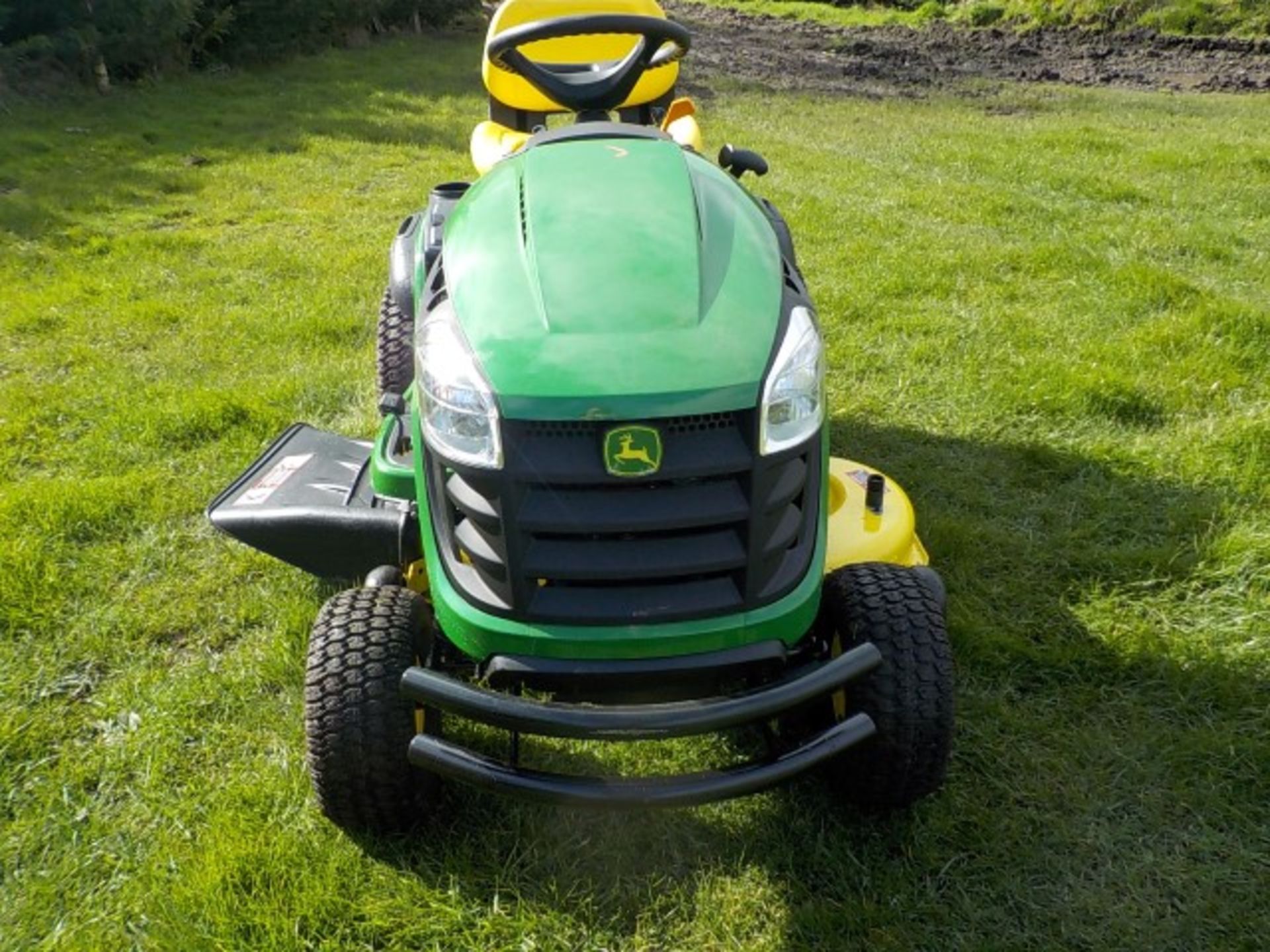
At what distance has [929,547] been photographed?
302cm

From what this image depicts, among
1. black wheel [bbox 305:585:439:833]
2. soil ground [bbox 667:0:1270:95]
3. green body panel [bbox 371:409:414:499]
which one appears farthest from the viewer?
soil ground [bbox 667:0:1270:95]

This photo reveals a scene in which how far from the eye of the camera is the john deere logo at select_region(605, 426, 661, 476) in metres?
1.64

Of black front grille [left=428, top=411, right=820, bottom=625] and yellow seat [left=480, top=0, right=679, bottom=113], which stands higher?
yellow seat [left=480, top=0, right=679, bottom=113]

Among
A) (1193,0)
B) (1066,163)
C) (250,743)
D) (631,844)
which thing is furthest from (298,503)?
(1193,0)

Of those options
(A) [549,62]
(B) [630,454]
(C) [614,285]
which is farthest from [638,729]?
(A) [549,62]

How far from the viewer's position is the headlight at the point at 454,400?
170 cm

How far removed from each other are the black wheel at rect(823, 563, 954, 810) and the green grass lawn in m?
0.17

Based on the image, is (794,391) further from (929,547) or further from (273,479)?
(273,479)

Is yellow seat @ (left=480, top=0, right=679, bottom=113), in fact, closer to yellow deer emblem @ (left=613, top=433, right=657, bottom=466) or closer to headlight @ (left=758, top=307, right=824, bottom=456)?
headlight @ (left=758, top=307, right=824, bottom=456)

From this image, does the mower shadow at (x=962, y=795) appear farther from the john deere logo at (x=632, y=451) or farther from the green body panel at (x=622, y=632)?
the john deere logo at (x=632, y=451)

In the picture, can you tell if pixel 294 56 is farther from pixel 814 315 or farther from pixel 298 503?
pixel 814 315

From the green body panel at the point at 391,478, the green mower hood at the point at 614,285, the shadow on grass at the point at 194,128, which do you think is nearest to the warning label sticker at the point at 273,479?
the green body panel at the point at 391,478

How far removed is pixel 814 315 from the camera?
1.96 m

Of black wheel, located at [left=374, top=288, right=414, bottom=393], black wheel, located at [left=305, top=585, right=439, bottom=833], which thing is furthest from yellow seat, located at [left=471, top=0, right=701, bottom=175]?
black wheel, located at [left=305, top=585, right=439, bottom=833]
